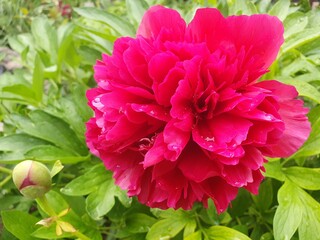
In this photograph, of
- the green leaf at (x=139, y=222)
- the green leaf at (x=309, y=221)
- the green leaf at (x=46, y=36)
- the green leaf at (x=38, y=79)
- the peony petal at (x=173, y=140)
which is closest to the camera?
the peony petal at (x=173, y=140)

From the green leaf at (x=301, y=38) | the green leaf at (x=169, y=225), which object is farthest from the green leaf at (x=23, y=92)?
the green leaf at (x=301, y=38)

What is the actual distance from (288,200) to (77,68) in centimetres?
62

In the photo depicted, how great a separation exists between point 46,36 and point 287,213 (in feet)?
2.03

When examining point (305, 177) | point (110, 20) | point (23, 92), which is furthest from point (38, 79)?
point (305, 177)

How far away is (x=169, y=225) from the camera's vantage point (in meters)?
0.67

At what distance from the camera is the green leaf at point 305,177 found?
0.64 meters

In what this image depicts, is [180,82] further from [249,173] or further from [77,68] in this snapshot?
[77,68]

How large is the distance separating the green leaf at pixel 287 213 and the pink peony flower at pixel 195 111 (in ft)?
0.26

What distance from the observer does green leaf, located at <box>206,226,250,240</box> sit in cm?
62

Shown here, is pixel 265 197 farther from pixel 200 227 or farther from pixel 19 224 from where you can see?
pixel 19 224

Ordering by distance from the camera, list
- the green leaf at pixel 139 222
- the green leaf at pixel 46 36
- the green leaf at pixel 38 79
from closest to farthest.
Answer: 1. the green leaf at pixel 139 222
2. the green leaf at pixel 38 79
3. the green leaf at pixel 46 36

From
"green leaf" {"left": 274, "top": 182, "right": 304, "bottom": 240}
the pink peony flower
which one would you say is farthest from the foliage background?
the pink peony flower

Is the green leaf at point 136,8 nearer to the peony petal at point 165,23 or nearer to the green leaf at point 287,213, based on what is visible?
the peony petal at point 165,23

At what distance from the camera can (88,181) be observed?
0.69 meters
